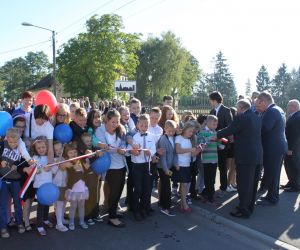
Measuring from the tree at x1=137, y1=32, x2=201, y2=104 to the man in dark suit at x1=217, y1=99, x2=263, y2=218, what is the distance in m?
49.3

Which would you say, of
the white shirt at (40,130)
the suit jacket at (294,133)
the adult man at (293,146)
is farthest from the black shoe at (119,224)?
the suit jacket at (294,133)

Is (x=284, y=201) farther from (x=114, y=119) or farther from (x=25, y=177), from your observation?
(x=25, y=177)

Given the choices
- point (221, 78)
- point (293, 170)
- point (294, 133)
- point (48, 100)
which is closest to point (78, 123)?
point (48, 100)

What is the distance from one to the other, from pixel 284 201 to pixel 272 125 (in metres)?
1.70

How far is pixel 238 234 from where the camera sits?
219 inches

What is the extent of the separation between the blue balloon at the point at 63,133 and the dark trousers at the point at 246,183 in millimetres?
2967

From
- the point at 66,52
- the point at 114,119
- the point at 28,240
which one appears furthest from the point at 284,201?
the point at 66,52

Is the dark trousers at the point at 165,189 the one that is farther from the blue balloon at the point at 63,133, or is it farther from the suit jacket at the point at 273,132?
the suit jacket at the point at 273,132

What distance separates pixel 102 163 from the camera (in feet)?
18.1

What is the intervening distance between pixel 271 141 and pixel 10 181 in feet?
15.6

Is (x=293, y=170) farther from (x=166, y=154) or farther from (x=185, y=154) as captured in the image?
(x=166, y=154)

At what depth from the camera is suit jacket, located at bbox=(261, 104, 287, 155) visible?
6.58 meters

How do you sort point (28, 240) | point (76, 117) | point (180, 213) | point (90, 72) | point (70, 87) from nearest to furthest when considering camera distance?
point (28, 240) → point (76, 117) → point (180, 213) → point (90, 72) → point (70, 87)

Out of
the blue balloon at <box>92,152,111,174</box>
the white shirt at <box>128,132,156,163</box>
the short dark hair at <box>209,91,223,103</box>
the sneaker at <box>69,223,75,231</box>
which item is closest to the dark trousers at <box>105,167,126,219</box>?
the blue balloon at <box>92,152,111,174</box>
